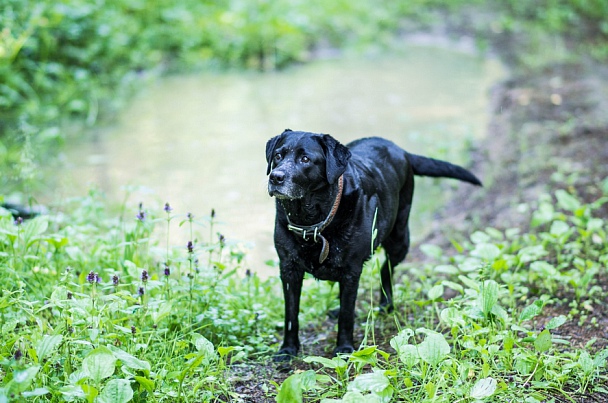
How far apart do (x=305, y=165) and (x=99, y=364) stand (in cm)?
149

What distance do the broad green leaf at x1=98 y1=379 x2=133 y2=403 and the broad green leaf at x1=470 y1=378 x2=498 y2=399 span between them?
1496 millimetres

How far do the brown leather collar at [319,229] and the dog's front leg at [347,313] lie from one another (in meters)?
0.23

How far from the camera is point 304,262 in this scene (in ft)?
12.4

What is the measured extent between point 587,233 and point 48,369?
12.5ft

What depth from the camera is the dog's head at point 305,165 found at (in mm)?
3510

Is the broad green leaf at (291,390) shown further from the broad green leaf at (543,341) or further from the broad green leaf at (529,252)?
the broad green leaf at (529,252)

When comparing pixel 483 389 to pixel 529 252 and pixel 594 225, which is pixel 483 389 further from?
pixel 594 225

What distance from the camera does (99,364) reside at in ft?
9.28

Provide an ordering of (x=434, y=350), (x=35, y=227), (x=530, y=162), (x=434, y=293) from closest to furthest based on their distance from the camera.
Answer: (x=434, y=350)
(x=434, y=293)
(x=35, y=227)
(x=530, y=162)

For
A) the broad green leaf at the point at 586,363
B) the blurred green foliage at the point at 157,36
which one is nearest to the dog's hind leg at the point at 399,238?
the broad green leaf at the point at 586,363

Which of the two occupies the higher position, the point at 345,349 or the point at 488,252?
the point at 488,252

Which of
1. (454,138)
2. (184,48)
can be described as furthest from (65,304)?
(184,48)

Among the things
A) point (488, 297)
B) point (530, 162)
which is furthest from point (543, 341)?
point (530, 162)

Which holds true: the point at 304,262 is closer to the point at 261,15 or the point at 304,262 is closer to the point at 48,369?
the point at 48,369
